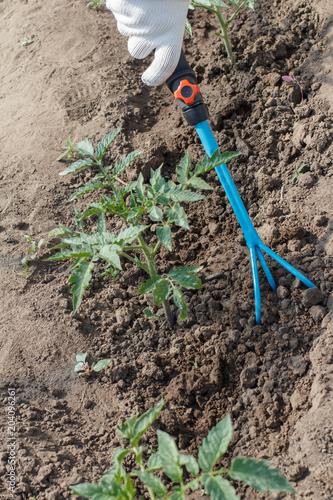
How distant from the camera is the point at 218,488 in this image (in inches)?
42.4

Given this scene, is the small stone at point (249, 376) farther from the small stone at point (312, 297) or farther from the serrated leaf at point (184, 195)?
the serrated leaf at point (184, 195)

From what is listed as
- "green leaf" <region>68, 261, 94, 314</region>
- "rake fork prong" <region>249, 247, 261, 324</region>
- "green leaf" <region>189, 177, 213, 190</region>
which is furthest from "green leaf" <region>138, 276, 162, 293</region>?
"rake fork prong" <region>249, 247, 261, 324</region>

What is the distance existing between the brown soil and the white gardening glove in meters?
0.67

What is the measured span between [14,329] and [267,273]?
1.21 metres

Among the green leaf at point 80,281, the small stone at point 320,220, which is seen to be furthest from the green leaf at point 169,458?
the small stone at point 320,220

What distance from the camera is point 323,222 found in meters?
2.09

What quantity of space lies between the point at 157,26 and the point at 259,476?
177 cm

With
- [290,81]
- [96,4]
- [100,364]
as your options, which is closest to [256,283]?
[100,364]

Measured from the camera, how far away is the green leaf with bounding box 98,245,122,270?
4.68 ft

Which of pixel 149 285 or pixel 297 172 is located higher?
pixel 149 285

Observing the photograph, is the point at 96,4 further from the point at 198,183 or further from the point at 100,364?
the point at 100,364

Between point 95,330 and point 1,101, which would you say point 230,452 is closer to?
point 95,330

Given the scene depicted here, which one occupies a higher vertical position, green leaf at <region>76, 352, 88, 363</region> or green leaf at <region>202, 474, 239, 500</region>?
green leaf at <region>76, 352, 88, 363</region>

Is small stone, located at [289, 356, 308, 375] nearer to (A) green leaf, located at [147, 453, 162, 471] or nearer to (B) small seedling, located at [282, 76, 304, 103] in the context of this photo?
(A) green leaf, located at [147, 453, 162, 471]
